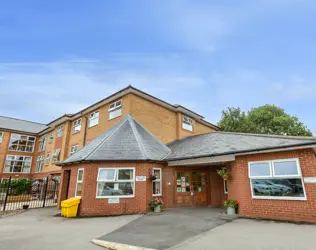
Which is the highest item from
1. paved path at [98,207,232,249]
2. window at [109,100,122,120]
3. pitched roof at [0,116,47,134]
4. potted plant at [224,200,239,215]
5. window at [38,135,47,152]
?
pitched roof at [0,116,47,134]

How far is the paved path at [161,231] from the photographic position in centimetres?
515

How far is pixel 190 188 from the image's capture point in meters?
11.7

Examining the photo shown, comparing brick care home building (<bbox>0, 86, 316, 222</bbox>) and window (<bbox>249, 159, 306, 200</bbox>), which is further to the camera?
brick care home building (<bbox>0, 86, 316, 222</bbox>)

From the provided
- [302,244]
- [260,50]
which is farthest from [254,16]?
[302,244]

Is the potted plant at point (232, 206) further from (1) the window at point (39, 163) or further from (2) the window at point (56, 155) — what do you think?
(1) the window at point (39, 163)

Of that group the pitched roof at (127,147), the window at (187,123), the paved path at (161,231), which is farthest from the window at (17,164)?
the paved path at (161,231)

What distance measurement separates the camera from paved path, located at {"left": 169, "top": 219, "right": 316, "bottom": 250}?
14.8 feet

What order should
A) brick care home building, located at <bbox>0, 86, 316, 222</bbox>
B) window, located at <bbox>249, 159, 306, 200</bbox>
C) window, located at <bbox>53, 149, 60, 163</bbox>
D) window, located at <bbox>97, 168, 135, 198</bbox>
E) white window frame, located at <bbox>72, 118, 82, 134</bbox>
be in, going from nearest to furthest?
1. window, located at <bbox>249, 159, 306, 200</bbox>
2. brick care home building, located at <bbox>0, 86, 316, 222</bbox>
3. window, located at <bbox>97, 168, 135, 198</bbox>
4. white window frame, located at <bbox>72, 118, 82, 134</bbox>
5. window, located at <bbox>53, 149, 60, 163</bbox>

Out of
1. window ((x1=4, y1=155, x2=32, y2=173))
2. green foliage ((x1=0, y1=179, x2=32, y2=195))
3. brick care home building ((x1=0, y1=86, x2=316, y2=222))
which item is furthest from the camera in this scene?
window ((x1=4, y1=155, x2=32, y2=173))

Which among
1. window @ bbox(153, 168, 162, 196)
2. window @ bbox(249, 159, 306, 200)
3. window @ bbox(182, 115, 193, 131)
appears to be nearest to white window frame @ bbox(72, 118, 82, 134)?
window @ bbox(182, 115, 193, 131)

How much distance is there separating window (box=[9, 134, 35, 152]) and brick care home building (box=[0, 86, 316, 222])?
591 inches

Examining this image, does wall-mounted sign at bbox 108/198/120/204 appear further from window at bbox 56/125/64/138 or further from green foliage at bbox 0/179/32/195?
window at bbox 56/125/64/138

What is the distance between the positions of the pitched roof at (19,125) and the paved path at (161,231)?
29.6 meters

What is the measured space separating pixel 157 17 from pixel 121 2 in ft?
6.37
